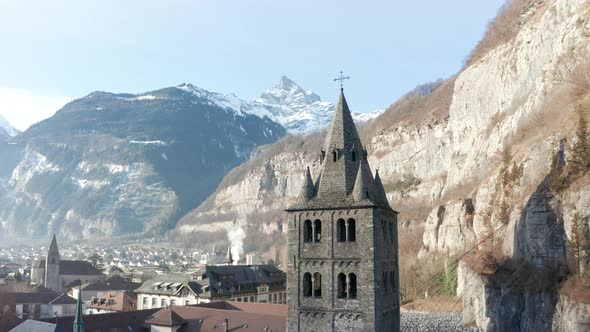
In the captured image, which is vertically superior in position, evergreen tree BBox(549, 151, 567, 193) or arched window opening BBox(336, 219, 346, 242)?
evergreen tree BBox(549, 151, 567, 193)

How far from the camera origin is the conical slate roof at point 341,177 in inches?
1563

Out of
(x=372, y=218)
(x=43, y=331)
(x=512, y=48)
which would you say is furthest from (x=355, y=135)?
(x=512, y=48)

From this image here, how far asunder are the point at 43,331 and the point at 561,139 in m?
55.9

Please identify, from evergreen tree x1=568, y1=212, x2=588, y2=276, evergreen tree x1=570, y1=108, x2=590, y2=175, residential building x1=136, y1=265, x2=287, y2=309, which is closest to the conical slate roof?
evergreen tree x1=568, y1=212, x2=588, y2=276

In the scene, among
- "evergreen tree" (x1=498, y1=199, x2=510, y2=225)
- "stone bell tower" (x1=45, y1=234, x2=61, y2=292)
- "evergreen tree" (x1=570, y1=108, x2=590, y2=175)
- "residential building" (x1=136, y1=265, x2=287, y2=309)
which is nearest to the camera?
"evergreen tree" (x1=570, y1=108, x2=590, y2=175)

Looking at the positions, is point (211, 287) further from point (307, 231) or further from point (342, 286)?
point (342, 286)

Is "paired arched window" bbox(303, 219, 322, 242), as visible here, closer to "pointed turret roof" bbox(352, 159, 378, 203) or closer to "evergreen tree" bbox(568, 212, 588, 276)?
"pointed turret roof" bbox(352, 159, 378, 203)

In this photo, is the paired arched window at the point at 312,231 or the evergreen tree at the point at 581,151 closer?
the paired arched window at the point at 312,231

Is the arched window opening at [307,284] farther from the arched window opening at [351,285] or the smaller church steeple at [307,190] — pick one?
the smaller church steeple at [307,190]

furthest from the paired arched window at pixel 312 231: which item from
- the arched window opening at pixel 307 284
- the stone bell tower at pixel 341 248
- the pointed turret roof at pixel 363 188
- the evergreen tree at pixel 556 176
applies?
the evergreen tree at pixel 556 176

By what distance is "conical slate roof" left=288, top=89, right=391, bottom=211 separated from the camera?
39.7 meters

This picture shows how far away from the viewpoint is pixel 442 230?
87812mm

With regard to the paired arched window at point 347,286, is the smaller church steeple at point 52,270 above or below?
below

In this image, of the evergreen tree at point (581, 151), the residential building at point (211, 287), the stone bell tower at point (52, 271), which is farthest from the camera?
the stone bell tower at point (52, 271)
